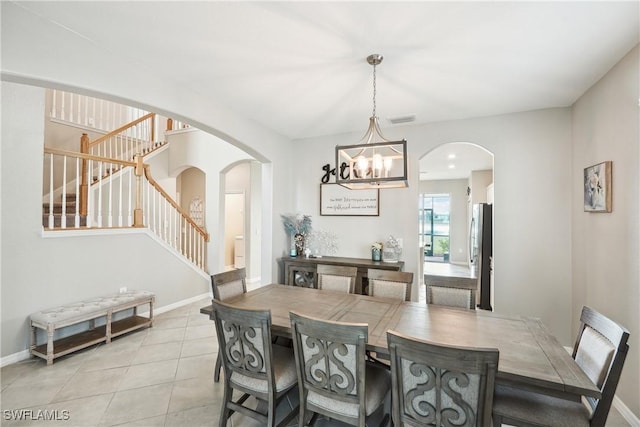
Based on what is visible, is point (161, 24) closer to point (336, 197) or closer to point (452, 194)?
point (336, 197)

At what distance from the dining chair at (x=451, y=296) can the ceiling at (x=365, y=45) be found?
192 cm

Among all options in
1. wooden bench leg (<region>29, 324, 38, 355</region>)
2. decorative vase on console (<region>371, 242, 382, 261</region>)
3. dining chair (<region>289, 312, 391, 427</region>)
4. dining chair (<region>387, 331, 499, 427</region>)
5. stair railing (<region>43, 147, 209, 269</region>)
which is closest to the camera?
dining chair (<region>387, 331, 499, 427</region>)

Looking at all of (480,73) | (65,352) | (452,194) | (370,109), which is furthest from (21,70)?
(452,194)

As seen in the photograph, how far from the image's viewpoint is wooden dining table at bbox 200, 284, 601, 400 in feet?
4.67

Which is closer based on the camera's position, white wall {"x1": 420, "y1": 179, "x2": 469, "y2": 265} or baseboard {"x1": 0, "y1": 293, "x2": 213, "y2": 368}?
baseboard {"x1": 0, "y1": 293, "x2": 213, "y2": 368}

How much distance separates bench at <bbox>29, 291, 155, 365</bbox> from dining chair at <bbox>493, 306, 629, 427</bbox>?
3.87m

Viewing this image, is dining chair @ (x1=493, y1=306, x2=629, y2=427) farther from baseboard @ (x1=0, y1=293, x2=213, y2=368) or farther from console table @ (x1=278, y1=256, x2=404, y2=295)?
baseboard @ (x1=0, y1=293, x2=213, y2=368)

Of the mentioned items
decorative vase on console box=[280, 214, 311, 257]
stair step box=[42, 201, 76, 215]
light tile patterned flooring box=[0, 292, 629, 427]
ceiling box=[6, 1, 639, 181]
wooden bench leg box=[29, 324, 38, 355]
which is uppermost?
ceiling box=[6, 1, 639, 181]

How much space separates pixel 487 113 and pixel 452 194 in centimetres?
653

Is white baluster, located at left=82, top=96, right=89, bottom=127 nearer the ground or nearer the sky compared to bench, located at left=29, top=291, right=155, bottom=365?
nearer the sky

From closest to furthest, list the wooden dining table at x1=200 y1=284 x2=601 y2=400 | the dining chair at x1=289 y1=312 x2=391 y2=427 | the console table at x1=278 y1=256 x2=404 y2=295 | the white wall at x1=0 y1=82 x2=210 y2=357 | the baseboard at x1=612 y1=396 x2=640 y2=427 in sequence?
the wooden dining table at x1=200 y1=284 x2=601 y2=400
the dining chair at x1=289 y1=312 x2=391 y2=427
the baseboard at x1=612 y1=396 x2=640 y2=427
the white wall at x1=0 y1=82 x2=210 y2=357
the console table at x1=278 y1=256 x2=404 y2=295

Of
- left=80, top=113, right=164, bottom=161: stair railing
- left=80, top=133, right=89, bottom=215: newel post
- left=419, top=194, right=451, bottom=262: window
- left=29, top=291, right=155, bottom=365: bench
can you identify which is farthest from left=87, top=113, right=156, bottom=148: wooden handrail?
left=419, top=194, right=451, bottom=262: window

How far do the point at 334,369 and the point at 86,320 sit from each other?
3.29 meters

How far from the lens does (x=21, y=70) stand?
6.17ft
